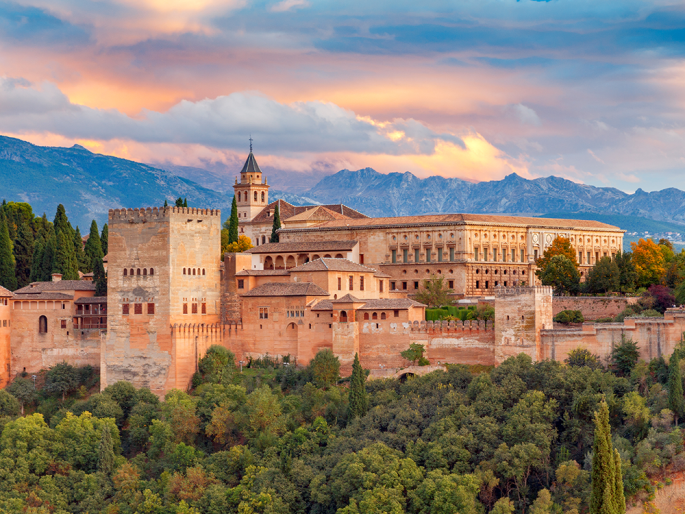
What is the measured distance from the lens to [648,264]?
69.0 m

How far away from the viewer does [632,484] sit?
4072cm

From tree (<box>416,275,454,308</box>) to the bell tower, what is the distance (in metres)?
36.3

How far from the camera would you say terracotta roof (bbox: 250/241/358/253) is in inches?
2822

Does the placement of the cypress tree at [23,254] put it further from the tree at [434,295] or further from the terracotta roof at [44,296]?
the tree at [434,295]

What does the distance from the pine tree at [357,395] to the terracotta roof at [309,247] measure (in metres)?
21.6

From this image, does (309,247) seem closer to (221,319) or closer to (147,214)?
(221,319)

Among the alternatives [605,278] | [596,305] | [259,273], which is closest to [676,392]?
[596,305]

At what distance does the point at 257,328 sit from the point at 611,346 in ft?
68.1

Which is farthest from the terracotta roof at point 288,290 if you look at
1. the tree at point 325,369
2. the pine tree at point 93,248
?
the pine tree at point 93,248

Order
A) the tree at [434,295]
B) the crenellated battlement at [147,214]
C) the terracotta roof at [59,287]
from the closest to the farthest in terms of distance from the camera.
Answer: the crenellated battlement at [147,214] → the terracotta roof at [59,287] → the tree at [434,295]

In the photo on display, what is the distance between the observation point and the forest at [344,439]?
4256cm

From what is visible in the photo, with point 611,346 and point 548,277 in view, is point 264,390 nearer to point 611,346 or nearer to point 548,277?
point 611,346

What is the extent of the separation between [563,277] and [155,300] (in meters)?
27.9

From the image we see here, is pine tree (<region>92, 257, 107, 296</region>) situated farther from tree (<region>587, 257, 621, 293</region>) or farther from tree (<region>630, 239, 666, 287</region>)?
tree (<region>630, 239, 666, 287</region>)
